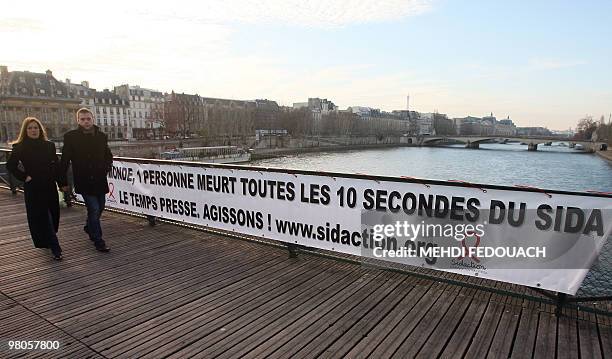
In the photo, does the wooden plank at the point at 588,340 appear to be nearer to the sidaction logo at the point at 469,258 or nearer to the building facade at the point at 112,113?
the sidaction logo at the point at 469,258

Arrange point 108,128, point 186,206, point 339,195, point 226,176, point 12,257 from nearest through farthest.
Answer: point 339,195 < point 12,257 < point 226,176 < point 186,206 < point 108,128

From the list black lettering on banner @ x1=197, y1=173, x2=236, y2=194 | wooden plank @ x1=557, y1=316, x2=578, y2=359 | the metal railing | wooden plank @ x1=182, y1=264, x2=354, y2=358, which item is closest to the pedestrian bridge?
the metal railing

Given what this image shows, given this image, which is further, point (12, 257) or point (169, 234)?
point (169, 234)

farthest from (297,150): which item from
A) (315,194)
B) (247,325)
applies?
(247,325)

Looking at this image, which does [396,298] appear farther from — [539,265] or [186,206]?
[186,206]

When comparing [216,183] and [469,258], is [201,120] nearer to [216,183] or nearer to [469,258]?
Result: [216,183]

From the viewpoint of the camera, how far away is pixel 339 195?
521 centimetres

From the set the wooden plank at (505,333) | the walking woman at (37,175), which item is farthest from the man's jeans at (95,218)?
the wooden plank at (505,333)

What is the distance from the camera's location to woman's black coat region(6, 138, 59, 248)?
5320 millimetres

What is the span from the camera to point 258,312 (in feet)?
13.1

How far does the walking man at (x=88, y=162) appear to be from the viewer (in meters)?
5.60

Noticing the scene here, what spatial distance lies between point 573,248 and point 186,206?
5.92m

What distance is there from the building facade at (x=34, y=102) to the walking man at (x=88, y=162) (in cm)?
8871

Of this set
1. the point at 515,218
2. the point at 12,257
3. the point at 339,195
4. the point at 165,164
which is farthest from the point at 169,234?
the point at 515,218
